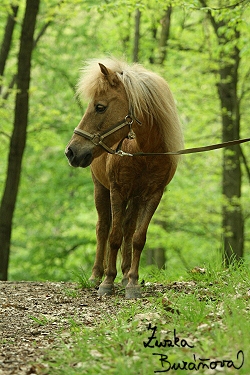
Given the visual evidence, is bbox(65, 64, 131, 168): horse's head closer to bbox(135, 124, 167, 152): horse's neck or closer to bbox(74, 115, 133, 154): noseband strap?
bbox(74, 115, 133, 154): noseband strap

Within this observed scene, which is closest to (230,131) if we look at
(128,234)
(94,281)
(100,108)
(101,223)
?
(101,223)

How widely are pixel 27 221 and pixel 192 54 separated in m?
7.97

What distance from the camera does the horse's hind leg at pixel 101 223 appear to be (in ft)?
25.9

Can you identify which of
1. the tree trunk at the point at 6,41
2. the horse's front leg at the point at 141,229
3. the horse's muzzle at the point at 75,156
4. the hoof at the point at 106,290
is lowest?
the hoof at the point at 106,290

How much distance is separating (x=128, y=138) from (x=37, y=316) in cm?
212

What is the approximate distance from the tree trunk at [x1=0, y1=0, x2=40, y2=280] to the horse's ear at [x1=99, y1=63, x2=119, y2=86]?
180 inches

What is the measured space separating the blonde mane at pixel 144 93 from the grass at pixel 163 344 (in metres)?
2.17

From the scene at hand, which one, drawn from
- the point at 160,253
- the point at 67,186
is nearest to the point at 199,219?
the point at 160,253

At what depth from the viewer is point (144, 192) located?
665cm

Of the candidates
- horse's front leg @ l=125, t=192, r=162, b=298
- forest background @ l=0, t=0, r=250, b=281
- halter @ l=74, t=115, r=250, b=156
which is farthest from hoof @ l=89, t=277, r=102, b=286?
forest background @ l=0, t=0, r=250, b=281

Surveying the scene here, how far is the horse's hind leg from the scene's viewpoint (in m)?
7.90

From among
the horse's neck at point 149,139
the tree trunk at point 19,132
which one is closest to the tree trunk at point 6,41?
the tree trunk at point 19,132

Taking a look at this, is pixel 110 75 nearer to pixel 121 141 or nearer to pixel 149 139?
pixel 121 141

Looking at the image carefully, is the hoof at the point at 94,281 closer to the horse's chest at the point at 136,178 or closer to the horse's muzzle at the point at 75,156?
the horse's chest at the point at 136,178
